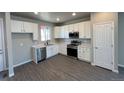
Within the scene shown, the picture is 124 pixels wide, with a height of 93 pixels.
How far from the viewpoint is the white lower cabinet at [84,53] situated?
16.0ft

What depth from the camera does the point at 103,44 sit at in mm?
3963

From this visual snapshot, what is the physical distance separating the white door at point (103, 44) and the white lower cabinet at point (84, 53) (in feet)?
1.89

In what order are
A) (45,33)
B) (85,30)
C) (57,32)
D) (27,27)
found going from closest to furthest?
(27,27), (85,30), (45,33), (57,32)

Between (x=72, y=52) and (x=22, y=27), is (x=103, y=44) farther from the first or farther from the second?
(x=22, y=27)

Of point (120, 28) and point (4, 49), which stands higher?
point (120, 28)

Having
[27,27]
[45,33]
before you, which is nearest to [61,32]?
[45,33]

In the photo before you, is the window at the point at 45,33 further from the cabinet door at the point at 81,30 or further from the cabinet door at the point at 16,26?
the cabinet door at the point at 81,30

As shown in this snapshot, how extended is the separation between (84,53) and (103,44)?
136 cm

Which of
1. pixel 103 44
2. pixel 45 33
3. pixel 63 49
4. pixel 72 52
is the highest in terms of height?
pixel 45 33

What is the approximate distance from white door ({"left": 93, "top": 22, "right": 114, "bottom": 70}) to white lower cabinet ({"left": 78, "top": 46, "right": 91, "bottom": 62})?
576mm

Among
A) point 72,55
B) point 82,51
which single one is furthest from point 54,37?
point 82,51
